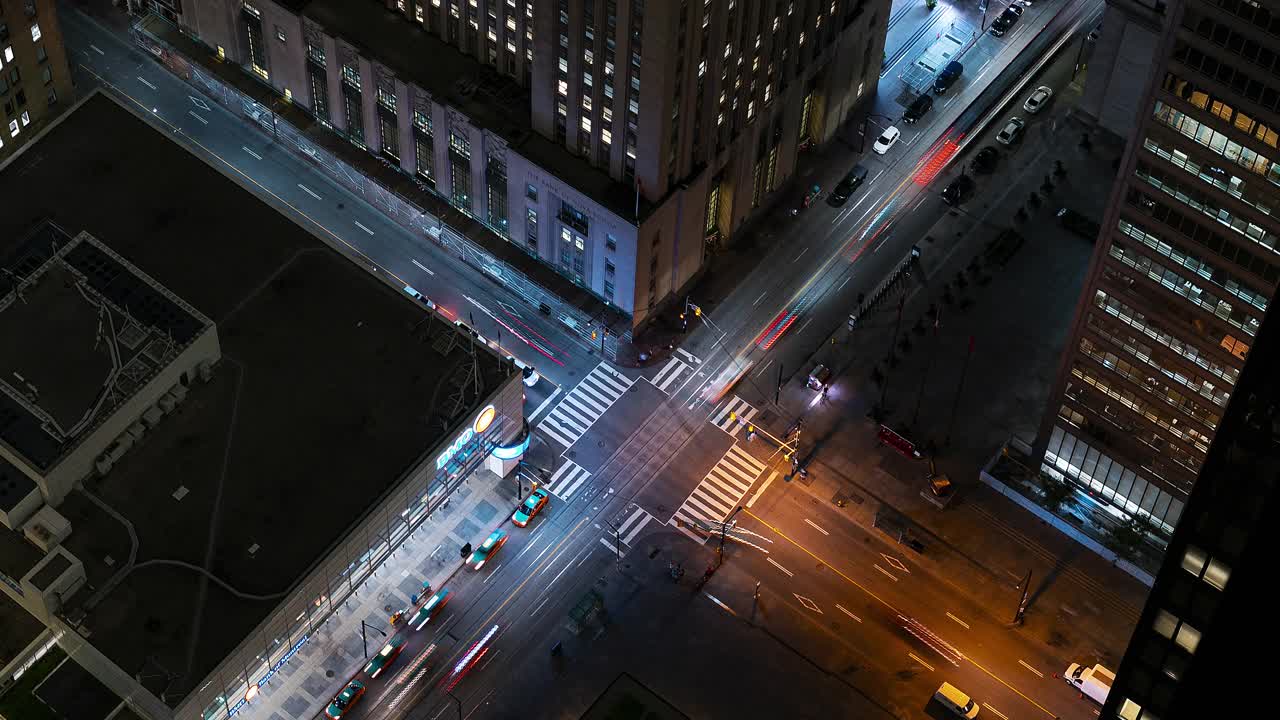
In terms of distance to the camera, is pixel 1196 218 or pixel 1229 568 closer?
pixel 1229 568

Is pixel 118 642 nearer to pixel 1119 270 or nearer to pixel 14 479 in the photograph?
pixel 14 479

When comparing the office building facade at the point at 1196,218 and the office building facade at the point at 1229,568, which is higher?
the office building facade at the point at 1196,218

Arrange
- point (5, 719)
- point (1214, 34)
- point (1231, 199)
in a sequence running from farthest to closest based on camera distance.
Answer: point (5, 719) < point (1231, 199) < point (1214, 34)

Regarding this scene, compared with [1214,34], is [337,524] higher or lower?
lower

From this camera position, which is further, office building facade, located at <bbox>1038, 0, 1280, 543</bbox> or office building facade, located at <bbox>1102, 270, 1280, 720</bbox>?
office building facade, located at <bbox>1038, 0, 1280, 543</bbox>

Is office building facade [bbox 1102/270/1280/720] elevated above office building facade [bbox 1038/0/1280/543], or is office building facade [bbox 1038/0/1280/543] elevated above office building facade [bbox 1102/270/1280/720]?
office building facade [bbox 1038/0/1280/543]

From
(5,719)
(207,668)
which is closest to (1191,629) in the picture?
(207,668)

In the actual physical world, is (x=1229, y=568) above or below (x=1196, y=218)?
below

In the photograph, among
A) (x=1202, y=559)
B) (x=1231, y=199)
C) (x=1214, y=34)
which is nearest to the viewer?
(x=1202, y=559)
